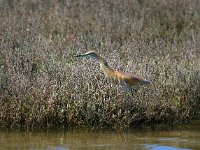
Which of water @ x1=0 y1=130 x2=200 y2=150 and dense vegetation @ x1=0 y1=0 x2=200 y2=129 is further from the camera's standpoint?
dense vegetation @ x1=0 y1=0 x2=200 y2=129

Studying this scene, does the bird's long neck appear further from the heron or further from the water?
the water

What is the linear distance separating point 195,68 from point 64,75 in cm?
232

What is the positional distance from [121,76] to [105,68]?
0.27 meters

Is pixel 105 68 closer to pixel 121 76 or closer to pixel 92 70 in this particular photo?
pixel 121 76

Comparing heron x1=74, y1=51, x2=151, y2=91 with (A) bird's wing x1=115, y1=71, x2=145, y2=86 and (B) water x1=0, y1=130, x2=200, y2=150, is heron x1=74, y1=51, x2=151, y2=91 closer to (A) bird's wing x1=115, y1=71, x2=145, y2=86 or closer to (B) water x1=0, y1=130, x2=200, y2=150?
(A) bird's wing x1=115, y1=71, x2=145, y2=86

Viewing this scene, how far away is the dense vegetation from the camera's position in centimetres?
928

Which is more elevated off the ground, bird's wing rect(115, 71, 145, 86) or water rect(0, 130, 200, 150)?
bird's wing rect(115, 71, 145, 86)

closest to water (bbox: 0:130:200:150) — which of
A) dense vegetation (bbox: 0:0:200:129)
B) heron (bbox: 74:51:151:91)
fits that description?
dense vegetation (bbox: 0:0:200:129)

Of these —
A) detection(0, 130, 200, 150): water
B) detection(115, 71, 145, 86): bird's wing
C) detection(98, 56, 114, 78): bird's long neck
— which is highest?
detection(98, 56, 114, 78): bird's long neck

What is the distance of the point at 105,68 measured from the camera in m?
9.38

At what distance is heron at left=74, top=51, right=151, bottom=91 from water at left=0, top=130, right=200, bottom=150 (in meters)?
0.73

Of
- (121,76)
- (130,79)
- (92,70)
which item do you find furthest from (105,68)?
(92,70)

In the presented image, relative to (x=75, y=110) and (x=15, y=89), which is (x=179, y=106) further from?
(x=15, y=89)

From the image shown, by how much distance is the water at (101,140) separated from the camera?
8273mm
